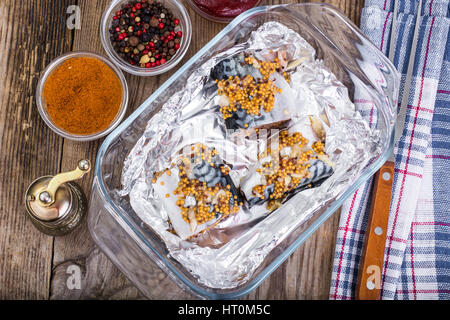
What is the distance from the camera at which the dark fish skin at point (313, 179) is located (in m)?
1.15

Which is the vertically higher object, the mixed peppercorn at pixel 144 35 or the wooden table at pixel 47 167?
the mixed peppercorn at pixel 144 35

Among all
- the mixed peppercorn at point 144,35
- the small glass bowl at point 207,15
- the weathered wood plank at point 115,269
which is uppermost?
the small glass bowl at point 207,15

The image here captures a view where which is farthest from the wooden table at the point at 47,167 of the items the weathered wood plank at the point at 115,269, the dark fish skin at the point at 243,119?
the dark fish skin at the point at 243,119

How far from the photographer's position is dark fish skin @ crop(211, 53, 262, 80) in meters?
1.15

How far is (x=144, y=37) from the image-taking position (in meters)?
1.18

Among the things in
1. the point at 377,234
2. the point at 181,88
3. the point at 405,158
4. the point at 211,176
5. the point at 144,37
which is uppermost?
the point at 144,37

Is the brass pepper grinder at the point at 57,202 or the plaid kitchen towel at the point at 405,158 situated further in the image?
the plaid kitchen towel at the point at 405,158

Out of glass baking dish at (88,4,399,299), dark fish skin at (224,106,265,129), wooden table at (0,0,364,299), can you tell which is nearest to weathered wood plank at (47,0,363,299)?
wooden table at (0,0,364,299)

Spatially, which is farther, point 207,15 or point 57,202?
point 207,15

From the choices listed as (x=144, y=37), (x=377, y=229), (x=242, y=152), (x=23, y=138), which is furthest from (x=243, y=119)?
(x=23, y=138)

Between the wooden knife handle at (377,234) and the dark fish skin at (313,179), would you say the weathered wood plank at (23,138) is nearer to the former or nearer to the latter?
the dark fish skin at (313,179)

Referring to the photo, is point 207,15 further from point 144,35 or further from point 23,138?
point 23,138

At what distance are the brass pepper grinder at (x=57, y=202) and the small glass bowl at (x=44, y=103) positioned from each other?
13cm

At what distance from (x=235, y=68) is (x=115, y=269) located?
63 cm
